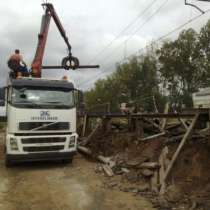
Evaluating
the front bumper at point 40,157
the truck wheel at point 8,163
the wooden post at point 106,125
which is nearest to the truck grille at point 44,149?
the front bumper at point 40,157

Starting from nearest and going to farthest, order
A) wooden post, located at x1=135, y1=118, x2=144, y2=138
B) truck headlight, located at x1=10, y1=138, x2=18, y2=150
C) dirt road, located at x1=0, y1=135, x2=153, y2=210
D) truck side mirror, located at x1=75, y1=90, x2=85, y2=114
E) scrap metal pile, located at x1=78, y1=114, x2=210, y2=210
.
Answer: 1. dirt road, located at x1=0, y1=135, x2=153, y2=210
2. scrap metal pile, located at x1=78, y1=114, x2=210, y2=210
3. truck headlight, located at x1=10, y1=138, x2=18, y2=150
4. truck side mirror, located at x1=75, y1=90, x2=85, y2=114
5. wooden post, located at x1=135, y1=118, x2=144, y2=138

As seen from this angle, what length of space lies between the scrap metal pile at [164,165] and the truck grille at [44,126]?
1.90 m

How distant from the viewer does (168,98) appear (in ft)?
146

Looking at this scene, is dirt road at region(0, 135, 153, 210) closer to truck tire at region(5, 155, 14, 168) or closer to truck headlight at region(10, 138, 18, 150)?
truck tire at region(5, 155, 14, 168)

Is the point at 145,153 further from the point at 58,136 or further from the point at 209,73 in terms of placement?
the point at 209,73

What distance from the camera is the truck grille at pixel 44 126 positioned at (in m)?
10.9

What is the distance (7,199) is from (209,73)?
37.6m

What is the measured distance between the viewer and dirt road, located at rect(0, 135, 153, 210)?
7340mm

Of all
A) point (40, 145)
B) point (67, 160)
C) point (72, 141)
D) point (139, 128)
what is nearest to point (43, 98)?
point (40, 145)

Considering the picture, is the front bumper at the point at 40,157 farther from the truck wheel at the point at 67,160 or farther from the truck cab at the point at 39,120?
the truck wheel at the point at 67,160

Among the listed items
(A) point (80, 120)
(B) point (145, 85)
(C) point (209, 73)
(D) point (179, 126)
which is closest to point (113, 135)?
(D) point (179, 126)

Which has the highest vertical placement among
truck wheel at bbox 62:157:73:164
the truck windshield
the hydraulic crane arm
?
the hydraulic crane arm

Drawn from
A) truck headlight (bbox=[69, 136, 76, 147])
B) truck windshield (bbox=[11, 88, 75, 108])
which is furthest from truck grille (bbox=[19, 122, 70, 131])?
truck windshield (bbox=[11, 88, 75, 108])

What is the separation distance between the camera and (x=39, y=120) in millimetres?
11055
